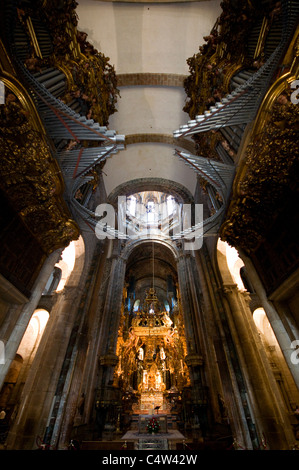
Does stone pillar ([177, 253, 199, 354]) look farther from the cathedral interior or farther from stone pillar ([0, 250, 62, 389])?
stone pillar ([0, 250, 62, 389])

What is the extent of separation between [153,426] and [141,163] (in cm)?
1413

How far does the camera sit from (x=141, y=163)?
12.9m

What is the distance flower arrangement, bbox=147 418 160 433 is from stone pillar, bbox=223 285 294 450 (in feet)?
20.4

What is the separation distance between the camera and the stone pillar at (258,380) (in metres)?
5.21

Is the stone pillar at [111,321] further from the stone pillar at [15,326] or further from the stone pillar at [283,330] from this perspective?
the stone pillar at [283,330]

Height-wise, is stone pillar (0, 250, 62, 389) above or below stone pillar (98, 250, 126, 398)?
below

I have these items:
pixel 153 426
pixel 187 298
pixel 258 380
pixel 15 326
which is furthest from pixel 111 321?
pixel 258 380

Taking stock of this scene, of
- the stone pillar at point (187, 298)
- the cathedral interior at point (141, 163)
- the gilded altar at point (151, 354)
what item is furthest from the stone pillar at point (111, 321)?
the gilded altar at point (151, 354)

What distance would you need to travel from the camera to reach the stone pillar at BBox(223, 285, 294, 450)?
5.21m

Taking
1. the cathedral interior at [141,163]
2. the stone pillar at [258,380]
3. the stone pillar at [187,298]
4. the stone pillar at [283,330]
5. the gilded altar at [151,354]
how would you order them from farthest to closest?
1. the gilded altar at [151,354]
2. the stone pillar at [187,298]
3. the stone pillar at [258,380]
4. the cathedral interior at [141,163]
5. the stone pillar at [283,330]

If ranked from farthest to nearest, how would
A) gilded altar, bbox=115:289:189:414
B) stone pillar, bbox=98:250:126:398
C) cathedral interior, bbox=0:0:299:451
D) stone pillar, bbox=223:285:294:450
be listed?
gilded altar, bbox=115:289:189:414 → stone pillar, bbox=98:250:126:398 → stone pillar, bbox=223:285:294:450 → cathedral interior, bbox=0:0:299:451

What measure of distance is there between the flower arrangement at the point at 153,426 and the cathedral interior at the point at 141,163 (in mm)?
67

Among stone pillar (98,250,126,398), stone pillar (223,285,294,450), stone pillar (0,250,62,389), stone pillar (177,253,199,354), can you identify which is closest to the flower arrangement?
stone pillar (98,250,126,398)

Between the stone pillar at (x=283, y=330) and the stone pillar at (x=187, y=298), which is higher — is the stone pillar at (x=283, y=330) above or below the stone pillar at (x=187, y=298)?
below
